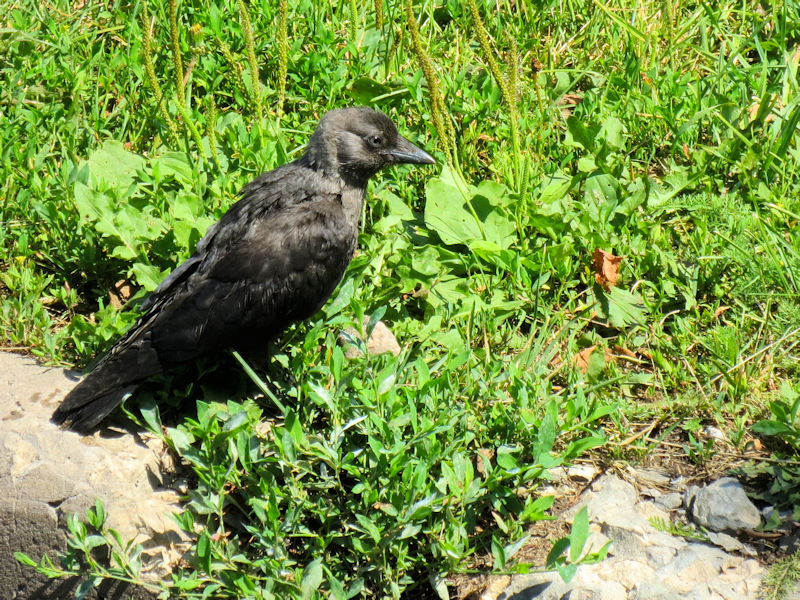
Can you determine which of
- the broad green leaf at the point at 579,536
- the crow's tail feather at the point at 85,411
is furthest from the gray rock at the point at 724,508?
the crow's tail feather at the point at 85,411

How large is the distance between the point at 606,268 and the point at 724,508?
58.7 inches

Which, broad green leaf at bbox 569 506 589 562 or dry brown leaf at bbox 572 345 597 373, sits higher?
broad green leaf at bbox 569 506 589 562

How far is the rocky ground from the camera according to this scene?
327 cm

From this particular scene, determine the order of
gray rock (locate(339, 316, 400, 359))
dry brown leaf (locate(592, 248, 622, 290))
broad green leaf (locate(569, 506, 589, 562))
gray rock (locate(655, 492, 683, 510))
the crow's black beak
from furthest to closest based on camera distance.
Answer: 1. the crow's black beak
2. dry brown leaf (locate(592, 248, 622, 290))
3. gray rock (locate(339, 316, 400, 359))
4. gray rock (locate(655, 492, 683, 510))
5. broad green leaf (locate(569, 506, 589, 562))

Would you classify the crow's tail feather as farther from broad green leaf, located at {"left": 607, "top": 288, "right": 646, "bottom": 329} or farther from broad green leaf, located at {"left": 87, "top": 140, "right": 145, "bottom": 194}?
broad green leaf, located at {"left": 607, "top": 288, "right": 646, "bottom": 329}

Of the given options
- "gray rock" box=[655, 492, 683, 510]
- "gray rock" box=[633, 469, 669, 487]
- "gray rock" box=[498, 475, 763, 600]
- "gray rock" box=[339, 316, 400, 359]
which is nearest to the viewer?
"gray rock" box=[498, 475, 763, 600]

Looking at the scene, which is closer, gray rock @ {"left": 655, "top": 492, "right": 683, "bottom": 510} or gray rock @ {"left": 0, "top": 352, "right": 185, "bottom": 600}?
gray rock @ {"left": 0, "top": 352, "right": 185, "bottom": 600}

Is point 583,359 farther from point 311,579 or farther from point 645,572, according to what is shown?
point 311,579

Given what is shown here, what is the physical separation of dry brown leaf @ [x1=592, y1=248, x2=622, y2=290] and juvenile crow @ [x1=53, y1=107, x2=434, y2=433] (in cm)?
126

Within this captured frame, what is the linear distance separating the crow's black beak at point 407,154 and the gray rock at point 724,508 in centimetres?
219

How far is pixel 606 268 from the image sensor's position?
180 inches

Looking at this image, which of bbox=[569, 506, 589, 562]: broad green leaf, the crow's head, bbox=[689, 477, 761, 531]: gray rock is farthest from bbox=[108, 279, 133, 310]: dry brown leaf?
bbox=[689, 477, 761, 531]: gray rock

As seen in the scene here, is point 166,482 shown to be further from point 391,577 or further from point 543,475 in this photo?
point 543,475

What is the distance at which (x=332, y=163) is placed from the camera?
182 inches
